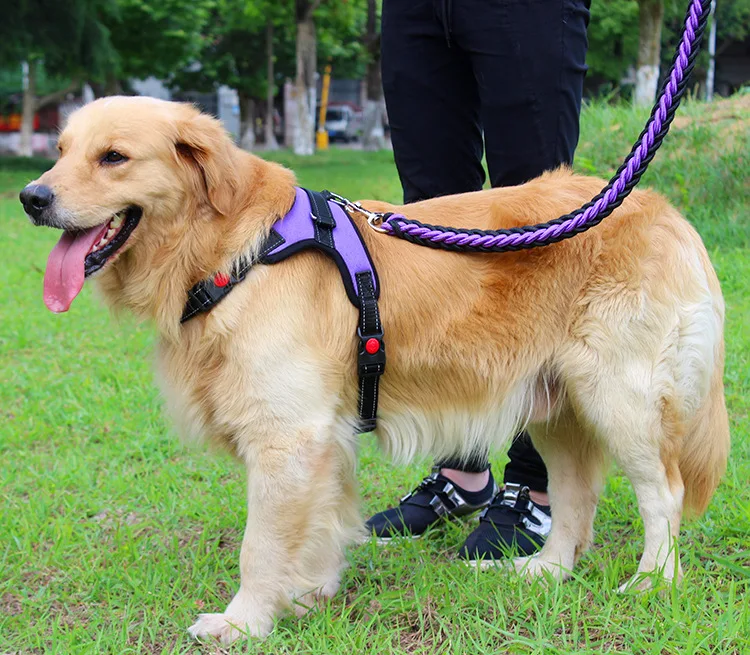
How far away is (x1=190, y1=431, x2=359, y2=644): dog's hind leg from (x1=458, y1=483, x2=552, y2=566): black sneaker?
0.72 meters

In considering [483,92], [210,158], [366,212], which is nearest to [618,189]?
[483,92]

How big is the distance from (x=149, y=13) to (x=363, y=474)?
23.8m

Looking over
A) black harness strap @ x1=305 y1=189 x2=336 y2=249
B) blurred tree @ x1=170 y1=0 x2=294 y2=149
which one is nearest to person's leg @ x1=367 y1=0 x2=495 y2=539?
black harness strap @ x1=305 y1=189 x2=336 y2=249

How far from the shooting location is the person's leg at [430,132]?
3021 millimetres

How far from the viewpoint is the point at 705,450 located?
2.71 m

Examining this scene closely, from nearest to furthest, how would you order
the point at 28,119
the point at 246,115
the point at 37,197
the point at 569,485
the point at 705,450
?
the point at 37,197 < the point at 705,450 < the point at 569,485 < the point at 28,119 < the point at 246,115

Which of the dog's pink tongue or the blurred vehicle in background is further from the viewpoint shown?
the blurred vehicle in background

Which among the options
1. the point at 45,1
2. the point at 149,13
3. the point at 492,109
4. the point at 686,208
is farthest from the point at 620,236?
the point at 149,13

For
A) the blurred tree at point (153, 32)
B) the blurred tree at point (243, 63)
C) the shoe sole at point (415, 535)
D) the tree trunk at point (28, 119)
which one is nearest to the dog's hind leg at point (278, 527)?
the shoe sole at point (415, 535)

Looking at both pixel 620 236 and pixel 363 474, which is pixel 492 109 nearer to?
pixel 620 236

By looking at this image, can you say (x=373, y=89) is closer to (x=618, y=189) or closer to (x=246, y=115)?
(x=246, y=115)

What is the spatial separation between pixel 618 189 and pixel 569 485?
1112mm

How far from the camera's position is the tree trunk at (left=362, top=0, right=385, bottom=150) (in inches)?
1013

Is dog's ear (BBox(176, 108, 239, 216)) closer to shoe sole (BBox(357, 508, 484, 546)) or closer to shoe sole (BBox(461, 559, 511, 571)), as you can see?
shoe sole (BBox(357, 508, 484, 546))
